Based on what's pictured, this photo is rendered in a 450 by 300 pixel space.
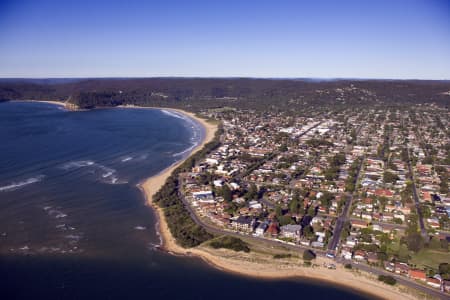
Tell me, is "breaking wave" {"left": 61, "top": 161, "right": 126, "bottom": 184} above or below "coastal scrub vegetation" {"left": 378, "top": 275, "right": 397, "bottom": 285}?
above

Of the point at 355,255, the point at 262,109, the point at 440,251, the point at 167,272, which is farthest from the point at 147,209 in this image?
the point at 262,109

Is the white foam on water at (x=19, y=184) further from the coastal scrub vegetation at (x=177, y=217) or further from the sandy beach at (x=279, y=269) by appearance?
the sandy beach at (x=279, y=269)

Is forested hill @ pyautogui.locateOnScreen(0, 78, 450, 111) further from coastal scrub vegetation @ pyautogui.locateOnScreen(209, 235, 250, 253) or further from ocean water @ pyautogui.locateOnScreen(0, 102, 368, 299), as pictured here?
coastal scrub vegetation @ pyautogui.locateOnScreen(209, 235, 250, 253)

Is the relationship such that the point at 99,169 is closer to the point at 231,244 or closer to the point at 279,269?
the point at 231,244

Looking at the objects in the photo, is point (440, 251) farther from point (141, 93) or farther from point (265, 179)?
point (141, 93)

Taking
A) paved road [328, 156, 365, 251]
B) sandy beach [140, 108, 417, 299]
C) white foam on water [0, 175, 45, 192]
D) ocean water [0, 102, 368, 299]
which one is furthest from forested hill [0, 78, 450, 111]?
sandy beach [140, 108, 417, 299]

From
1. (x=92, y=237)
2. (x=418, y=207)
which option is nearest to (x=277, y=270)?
(x=92, y=237)
